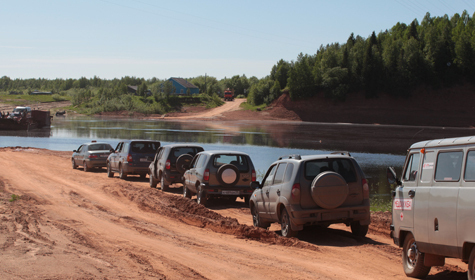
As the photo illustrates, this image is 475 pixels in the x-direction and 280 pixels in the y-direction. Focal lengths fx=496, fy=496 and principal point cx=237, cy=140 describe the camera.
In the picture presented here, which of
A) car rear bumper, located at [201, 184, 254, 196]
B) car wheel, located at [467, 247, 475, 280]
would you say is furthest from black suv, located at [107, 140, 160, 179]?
car wheel, located at [467, 247, 475, 280]

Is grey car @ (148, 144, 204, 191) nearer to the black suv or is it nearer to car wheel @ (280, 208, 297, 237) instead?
the black suv

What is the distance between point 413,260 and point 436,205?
45.6 inches

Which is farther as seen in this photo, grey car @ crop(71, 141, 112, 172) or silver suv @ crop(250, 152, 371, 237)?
grey car @ crop(71, 141, 112, 172)

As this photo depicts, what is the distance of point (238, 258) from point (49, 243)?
10.8ft

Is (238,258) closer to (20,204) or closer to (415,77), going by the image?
(20,204)

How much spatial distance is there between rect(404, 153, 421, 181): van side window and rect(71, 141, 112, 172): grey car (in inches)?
883

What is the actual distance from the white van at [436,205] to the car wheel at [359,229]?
9.26 ft

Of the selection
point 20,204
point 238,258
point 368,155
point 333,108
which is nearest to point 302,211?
point 238,258

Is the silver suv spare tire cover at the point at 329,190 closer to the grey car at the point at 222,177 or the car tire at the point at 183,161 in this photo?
the grey car at the point at 222,177

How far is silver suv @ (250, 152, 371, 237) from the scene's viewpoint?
32.9 feet

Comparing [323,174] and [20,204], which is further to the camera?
[20,204]

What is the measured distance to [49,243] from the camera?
→ 28.0ft

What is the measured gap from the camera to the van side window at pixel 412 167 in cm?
727

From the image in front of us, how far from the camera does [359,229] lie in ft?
34.9
